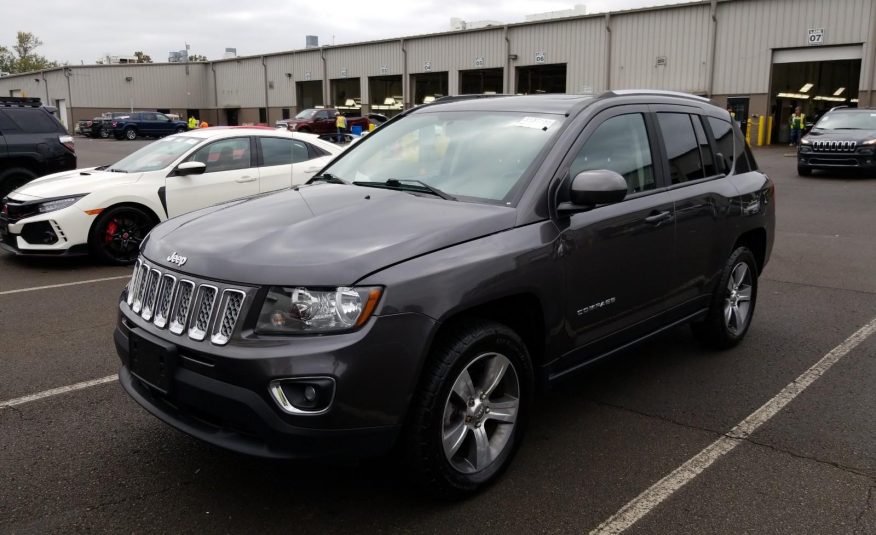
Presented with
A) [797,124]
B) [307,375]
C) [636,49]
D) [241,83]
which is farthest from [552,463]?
[241,83]

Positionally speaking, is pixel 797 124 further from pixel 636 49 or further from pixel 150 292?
pixel 150 292

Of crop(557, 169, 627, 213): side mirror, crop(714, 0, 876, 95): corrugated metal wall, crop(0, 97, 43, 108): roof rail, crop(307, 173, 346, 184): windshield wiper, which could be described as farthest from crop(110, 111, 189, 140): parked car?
crop(557, 169, 627, 213): side mirror

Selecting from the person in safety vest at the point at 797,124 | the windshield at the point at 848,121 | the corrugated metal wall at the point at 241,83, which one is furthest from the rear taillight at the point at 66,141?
the corrugated metal wall at the point at 241,83

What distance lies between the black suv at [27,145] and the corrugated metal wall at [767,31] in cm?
2749

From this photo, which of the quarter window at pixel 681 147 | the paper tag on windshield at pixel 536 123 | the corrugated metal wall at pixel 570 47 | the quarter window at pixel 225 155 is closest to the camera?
the paper tag on windshield at pixel 536 123

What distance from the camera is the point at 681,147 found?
4773 millimetres

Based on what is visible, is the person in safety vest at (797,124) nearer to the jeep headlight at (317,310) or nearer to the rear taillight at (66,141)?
the rear taillight at (66,141)

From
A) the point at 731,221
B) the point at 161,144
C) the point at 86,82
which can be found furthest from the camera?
the point at 86,82

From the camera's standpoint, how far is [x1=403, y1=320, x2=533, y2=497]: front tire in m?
3.02

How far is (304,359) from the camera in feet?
9.02

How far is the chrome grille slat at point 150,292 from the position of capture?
10.8ft

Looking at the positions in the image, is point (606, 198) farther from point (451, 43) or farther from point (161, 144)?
point (451, 43)

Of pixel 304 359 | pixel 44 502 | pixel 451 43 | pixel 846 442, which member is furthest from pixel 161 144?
pixel 451 43

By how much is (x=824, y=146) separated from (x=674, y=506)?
18.0 metres
